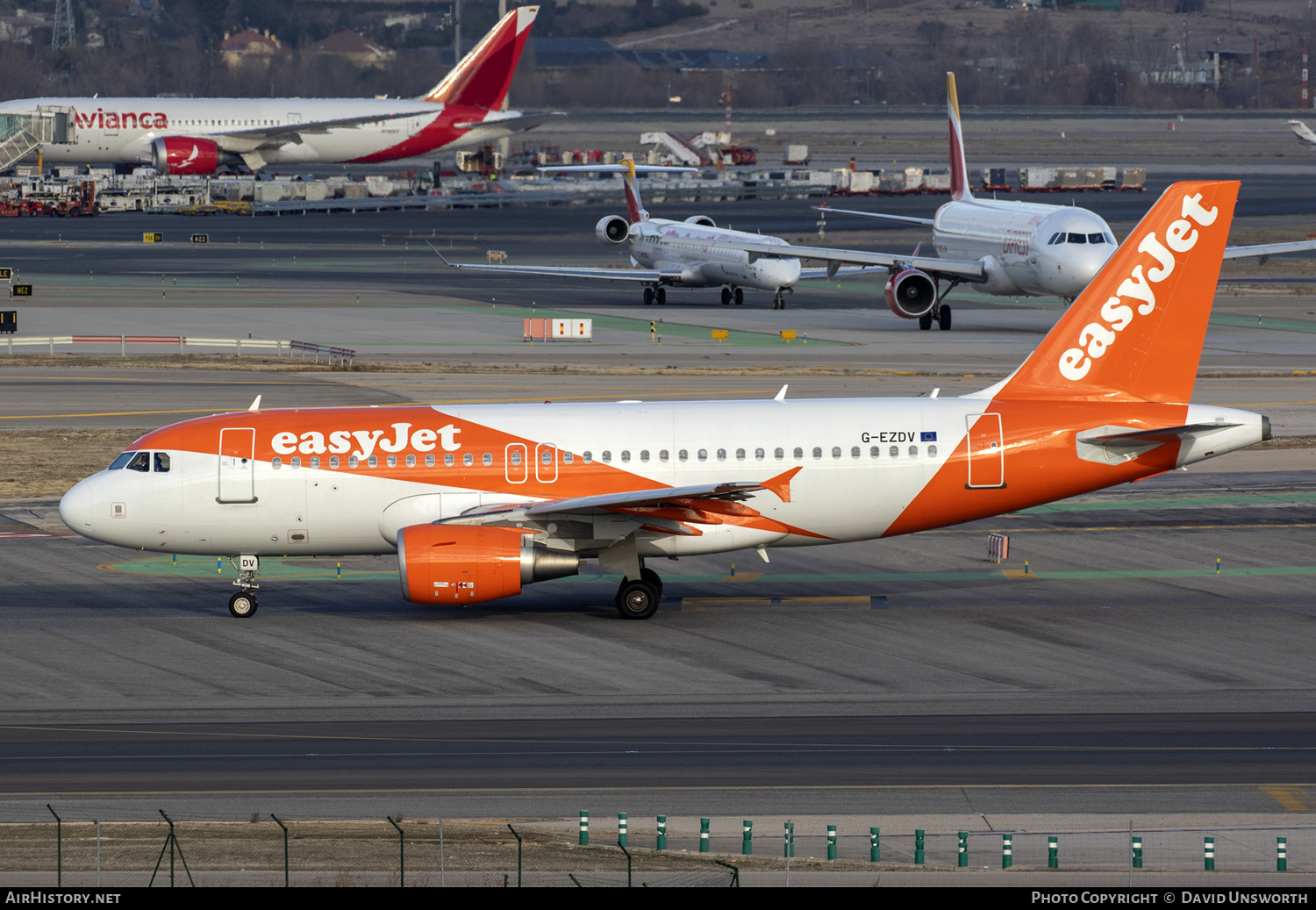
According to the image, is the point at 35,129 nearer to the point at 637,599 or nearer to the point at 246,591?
the point at 246,591

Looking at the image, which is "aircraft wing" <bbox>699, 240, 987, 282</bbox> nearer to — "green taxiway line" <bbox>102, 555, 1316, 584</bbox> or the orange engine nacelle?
"green taxiway line" <bbox>102, 555, 1316, 584</bbox>

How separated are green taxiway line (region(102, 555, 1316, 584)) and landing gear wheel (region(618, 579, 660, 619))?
4.05 metres

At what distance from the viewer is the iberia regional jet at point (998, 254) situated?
237ft

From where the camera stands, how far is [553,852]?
20406 millimetres

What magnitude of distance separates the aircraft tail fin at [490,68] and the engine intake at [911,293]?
82.0 metres

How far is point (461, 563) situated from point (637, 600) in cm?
390

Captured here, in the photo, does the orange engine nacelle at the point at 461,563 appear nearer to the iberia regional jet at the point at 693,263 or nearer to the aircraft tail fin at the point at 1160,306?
the aircraft tail fin at the point at 1160,306

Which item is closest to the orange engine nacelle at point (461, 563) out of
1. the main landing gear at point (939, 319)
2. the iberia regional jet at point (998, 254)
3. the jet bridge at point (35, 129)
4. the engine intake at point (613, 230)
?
the iberia regional jet at point (998, 254)

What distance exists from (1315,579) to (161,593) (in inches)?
994

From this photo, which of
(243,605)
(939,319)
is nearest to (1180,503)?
(243,605)

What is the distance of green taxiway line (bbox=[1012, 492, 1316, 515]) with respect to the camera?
1809 inches

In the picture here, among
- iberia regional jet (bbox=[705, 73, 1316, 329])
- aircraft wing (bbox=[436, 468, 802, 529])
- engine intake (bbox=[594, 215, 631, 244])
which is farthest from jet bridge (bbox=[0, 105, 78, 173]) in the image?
aircraft wing (bbox=[436, 468, 802, 529])

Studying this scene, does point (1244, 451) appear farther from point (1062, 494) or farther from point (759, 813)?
point (759, 813)

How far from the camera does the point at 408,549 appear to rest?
32.0m
